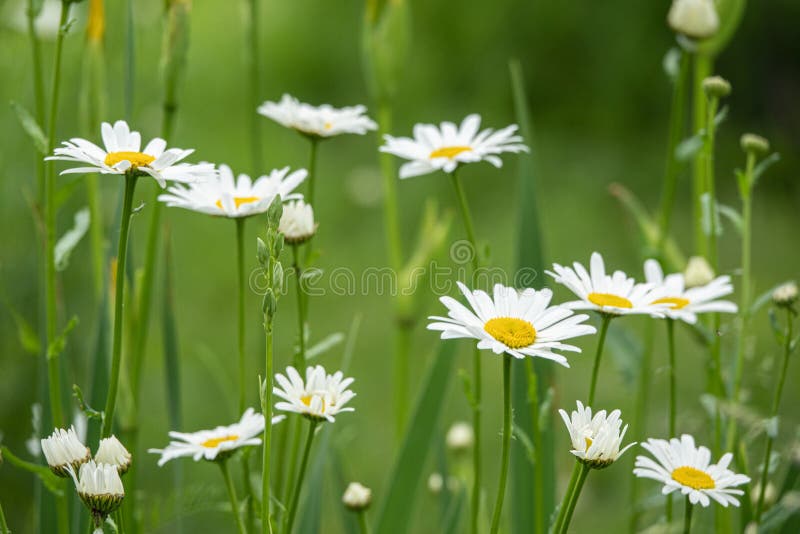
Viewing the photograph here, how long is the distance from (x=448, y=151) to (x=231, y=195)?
0.13 meters

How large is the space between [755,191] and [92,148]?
4.67 ft

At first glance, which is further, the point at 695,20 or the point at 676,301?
the point at 695,20

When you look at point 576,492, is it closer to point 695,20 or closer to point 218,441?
point 218,441

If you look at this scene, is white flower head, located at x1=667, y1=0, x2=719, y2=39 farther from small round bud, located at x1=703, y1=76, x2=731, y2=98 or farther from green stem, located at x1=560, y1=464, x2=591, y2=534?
green stem, located at x1=560, y1=464, x2=591, y2=534

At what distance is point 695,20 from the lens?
585 millimetres

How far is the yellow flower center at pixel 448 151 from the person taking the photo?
1.67 ft

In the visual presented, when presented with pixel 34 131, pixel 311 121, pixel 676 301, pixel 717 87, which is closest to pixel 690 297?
pixel 676 301

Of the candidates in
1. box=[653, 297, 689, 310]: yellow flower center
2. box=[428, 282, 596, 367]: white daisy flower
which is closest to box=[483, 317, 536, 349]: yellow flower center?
box=[428, 282, 596, 367]: white daisy flower

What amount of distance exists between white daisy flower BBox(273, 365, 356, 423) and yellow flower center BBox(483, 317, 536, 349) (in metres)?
0.06

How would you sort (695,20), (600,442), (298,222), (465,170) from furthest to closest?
(465,170) < (695,20) < (298,222) < (600,442)

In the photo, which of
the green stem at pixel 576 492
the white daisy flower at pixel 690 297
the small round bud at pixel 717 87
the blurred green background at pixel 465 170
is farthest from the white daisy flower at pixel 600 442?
the blurred green background at pixel 465 170

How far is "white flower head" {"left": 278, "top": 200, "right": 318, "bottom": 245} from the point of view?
439 mm

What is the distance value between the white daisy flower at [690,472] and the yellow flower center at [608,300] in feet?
0.20

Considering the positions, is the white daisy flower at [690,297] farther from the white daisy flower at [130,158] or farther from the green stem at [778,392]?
the white daisy flower at [130,158]
